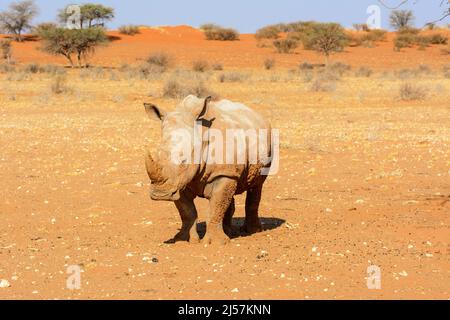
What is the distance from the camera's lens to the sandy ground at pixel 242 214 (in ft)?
A: 21.1

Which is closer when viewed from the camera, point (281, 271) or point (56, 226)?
point (281, 271)

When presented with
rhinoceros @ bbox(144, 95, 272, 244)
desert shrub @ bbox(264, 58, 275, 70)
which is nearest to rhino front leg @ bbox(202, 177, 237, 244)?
rhinoceros @ bbox(144, 95, 272, 244)

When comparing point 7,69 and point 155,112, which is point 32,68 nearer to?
point 7,69

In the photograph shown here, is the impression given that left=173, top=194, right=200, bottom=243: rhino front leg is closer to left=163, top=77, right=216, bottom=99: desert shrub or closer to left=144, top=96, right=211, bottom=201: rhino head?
left=144, top=96, right=211, bottom=201: rhino head

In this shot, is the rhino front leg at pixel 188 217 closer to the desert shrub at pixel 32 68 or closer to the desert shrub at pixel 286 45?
the desert shrub at pixel 32 68

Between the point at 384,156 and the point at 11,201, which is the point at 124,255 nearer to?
the point at 11,201

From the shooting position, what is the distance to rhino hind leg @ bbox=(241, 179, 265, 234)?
8680 millimetres

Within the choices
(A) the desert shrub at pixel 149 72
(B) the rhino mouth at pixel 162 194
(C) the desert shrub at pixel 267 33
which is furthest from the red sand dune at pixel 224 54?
(B) the rhino mouth at pixel 162 194

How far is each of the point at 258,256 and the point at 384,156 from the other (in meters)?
7.37

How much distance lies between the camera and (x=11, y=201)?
1052cm

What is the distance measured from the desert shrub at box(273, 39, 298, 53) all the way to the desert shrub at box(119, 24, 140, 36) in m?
19.2

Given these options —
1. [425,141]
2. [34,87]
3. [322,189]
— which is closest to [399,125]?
[425,141]

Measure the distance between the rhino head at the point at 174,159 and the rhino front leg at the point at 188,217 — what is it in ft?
2.09

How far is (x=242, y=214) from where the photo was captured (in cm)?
994
